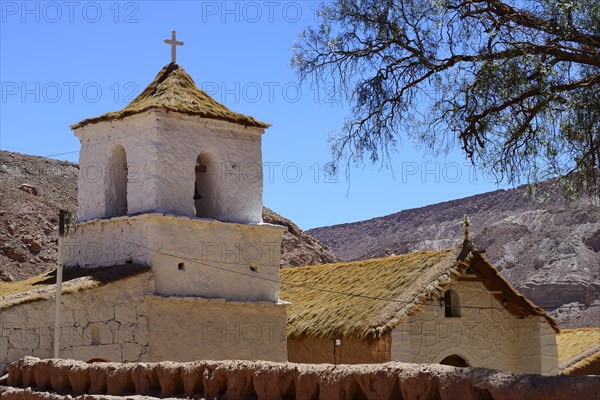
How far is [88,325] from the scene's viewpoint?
15273 mm

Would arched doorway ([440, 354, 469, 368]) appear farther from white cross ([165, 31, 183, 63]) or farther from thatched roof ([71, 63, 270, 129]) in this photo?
white cross ([165, 31, 183, 63])

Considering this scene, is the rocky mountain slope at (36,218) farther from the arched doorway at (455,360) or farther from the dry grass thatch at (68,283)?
the arched doorway at (455,360)

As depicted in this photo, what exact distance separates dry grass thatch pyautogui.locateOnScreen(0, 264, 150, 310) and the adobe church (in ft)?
0.13

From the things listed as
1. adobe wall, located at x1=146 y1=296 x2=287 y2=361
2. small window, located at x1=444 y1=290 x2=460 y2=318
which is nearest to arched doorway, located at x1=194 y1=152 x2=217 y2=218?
adobe wall, located at x1=146 y1=296 x2=287 y2=361

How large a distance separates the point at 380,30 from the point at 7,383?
5.87 m

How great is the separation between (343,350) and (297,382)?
42.9ft

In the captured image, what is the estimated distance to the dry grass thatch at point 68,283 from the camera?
573 inches

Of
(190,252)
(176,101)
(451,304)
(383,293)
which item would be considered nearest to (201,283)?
(190,252)

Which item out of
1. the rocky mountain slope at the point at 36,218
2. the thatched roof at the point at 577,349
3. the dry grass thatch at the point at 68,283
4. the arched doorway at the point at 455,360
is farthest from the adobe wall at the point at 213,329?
the rocky mountain slope at the point at 36,218

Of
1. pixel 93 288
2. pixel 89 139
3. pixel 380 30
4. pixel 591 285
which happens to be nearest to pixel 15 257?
pixel 89 139

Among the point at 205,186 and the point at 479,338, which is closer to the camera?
the point at 205,186

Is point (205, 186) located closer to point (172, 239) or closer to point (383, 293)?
point (172, 239)

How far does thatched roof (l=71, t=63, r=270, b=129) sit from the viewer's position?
17.5m

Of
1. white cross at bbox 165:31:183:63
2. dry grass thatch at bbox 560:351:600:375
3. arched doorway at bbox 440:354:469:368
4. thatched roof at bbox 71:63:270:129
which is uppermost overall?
white cross at bbox 165:31:183:63
